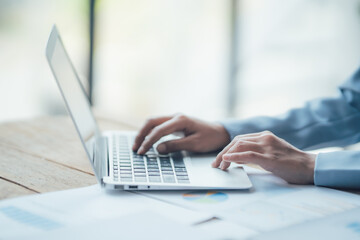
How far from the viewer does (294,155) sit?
0.85 m

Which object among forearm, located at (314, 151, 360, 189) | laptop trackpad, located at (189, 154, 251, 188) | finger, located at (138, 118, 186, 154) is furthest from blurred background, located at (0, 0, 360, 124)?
forearm, located at (314, 151, 360, 189)

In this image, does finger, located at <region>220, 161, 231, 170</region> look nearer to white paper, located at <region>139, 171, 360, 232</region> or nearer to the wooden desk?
white paper, located at <region>139, 171, 360, 232</region>

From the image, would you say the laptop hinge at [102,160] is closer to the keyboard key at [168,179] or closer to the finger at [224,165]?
the keyboard key at [168,179]

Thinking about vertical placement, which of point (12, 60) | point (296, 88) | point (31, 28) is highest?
point (31, 28)

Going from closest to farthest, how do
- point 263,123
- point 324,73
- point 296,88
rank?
point 263,123 < point 324,73 < point 296,88

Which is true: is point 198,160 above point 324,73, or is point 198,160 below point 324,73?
above

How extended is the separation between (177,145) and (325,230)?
0.44 metres

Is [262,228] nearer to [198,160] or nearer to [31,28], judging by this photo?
[198,160]

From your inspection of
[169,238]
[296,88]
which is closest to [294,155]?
[169,238]

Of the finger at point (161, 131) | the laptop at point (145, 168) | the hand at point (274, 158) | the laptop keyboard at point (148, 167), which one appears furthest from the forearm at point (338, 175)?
the finger at point (161, 131)

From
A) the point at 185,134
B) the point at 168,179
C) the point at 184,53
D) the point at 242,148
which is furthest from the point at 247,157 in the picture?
the point at 184,53

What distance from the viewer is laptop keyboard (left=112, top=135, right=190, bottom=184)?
2.61 ft

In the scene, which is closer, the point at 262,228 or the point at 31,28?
the point at 262,228

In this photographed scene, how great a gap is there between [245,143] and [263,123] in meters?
0.28
